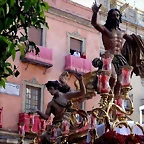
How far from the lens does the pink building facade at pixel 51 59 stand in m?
22.3

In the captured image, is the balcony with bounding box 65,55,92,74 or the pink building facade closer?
the pink building facade

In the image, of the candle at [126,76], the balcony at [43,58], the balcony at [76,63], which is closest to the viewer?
the candle at [126,76]

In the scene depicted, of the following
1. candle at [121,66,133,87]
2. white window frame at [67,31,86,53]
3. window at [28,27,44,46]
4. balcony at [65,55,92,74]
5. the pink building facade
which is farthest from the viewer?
white window frame at [67,31,86,53]

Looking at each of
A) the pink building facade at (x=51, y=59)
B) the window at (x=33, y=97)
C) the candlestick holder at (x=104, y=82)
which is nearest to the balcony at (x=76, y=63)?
the pink building facade at (x=51, y=59)

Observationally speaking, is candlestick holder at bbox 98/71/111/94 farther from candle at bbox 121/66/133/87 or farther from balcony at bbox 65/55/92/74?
balcony at bbox 65/55/92/74

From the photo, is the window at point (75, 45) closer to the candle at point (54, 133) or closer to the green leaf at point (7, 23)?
the candle at point (54, 133)

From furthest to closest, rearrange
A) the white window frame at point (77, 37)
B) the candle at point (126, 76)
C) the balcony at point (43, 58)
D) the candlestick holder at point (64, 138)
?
the white window frame at point (77, 37) → the balcony at point (43, 58) → the candlestick holder at point (64, 138) → the candle at point (126, 76)

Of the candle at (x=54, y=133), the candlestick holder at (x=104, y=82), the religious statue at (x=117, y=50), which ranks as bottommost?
the candle at (x=54, y=133)

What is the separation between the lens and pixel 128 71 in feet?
26.5

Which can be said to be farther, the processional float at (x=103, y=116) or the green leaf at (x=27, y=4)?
the processional float at (x=103, y=116)

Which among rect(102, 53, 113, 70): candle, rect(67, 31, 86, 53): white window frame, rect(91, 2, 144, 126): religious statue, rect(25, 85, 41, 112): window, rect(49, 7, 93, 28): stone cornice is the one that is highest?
rect(49, 7, 93, 28): stone cornice

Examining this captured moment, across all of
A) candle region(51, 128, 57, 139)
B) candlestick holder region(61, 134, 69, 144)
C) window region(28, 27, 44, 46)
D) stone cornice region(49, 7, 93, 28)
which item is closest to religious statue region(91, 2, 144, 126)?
candlestick holder region(61, 134, 69, 144)

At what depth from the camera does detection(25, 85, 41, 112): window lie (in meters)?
23.1

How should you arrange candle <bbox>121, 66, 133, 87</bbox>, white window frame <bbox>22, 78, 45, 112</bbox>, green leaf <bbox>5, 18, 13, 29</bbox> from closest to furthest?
green leaf <bbox>5, 18, 13, 29</bbox> → candle <bbox>121, 66, 133, 87</bbox> → white window frame <bbox>22, 78, 45, 112</bbox>
